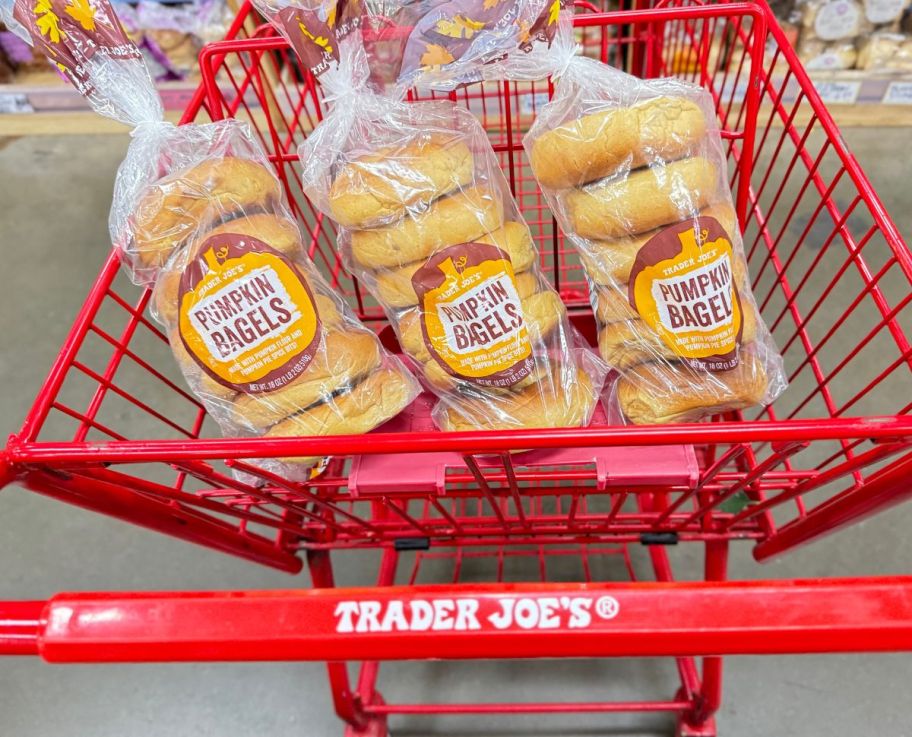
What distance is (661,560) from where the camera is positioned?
4.13ft

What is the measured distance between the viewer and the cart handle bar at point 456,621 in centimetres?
46

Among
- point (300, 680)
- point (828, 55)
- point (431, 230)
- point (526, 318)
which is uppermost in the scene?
point (431, 230)

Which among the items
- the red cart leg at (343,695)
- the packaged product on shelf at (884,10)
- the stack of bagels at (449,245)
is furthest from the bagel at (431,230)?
the packaged product on shelf at (884,10)

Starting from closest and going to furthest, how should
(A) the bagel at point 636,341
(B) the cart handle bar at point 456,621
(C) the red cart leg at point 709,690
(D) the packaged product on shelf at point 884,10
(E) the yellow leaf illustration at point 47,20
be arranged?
1. (B) the cart handle bar at point 456,621
2. (E) the yellow leaf illustration at point 47,20
3. (A) the bagel at point 636,341
4. (C) the red cart leg at point 709,690
5. (D) the packaged product on shelf at point 884,10

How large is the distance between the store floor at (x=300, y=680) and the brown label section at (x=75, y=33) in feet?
3.40

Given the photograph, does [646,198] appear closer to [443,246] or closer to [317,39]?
[443,246]

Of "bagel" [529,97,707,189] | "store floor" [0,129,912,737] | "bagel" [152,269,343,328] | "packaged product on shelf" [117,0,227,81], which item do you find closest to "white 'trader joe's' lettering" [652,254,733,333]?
"bagel" [529,97,707,189]

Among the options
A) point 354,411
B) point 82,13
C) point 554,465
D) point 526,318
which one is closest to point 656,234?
point 526,318

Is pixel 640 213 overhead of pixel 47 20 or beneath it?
beneath

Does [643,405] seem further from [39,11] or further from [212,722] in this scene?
[212,722]

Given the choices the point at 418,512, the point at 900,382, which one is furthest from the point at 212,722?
the point at 900,382

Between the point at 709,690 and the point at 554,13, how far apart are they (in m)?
0.99

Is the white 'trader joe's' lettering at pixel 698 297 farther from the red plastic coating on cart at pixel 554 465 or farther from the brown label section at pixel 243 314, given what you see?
the brown label section at pixel 243 314

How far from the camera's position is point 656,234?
2.28 feet
